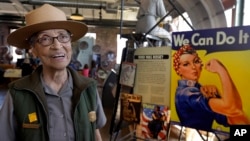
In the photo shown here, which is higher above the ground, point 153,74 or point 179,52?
point 179,52

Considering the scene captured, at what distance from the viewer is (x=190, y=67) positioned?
1.59 metres

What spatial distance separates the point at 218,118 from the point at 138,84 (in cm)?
69

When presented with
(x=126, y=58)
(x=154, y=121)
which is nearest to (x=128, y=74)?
(x=126, y=58)

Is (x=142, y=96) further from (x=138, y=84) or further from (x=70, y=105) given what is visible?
(x=70, y=105)

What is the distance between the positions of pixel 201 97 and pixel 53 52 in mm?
863

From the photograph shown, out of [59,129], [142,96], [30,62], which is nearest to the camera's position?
[59,129]

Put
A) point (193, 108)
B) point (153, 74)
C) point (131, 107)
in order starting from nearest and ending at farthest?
point (193, 108) < point (153, 74) < point (131, 107)

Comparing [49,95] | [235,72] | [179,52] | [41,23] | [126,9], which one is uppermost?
[126,9]

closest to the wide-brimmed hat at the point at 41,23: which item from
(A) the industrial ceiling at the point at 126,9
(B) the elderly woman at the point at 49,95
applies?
(B) the elderly woman at the point at 49,95

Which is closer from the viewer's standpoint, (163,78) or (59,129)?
(59,129)

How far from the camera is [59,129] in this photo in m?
1.34

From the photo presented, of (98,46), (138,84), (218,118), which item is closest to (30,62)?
(98,46)

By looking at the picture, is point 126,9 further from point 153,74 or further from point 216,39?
point 216,39

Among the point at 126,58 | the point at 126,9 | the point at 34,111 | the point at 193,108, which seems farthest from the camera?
the point at 126,9
